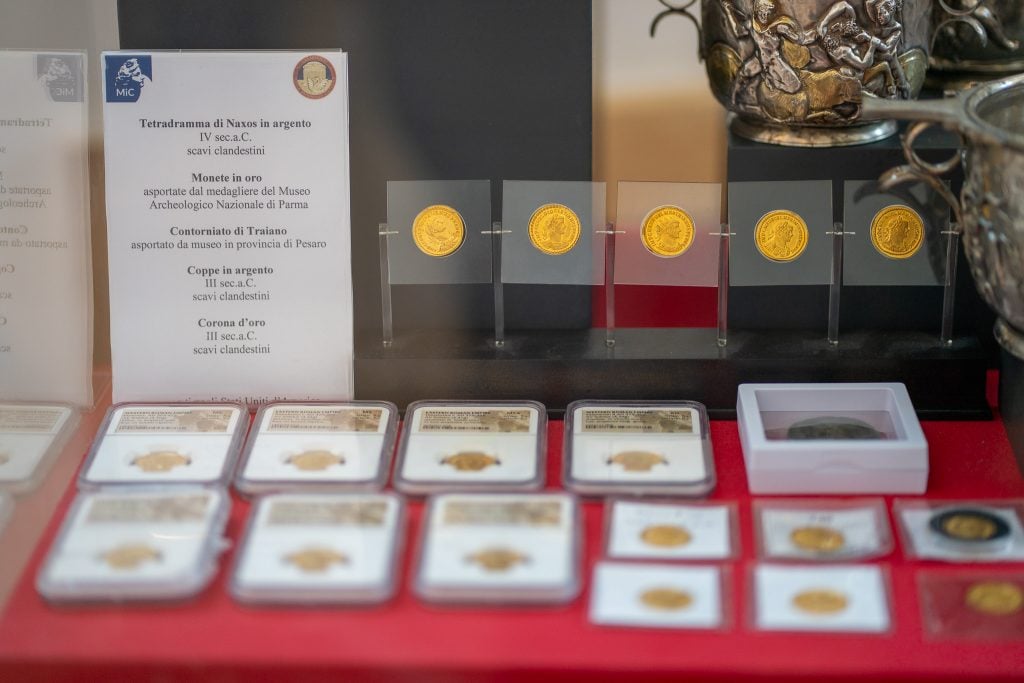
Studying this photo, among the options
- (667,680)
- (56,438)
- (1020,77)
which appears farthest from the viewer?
(56,438)

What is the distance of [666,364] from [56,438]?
19.1 inches

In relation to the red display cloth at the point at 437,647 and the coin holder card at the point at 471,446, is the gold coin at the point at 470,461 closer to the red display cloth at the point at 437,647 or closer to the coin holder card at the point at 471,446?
the coin holder card at the point at 471,446

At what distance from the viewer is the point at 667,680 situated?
75 centimetres

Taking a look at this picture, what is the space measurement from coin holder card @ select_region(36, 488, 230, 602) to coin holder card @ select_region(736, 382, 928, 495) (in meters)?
0.39

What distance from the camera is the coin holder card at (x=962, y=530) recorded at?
822 mm

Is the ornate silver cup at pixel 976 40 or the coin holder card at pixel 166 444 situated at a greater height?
the ornate silver cup at pixel 976 40

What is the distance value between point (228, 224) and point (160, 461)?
19 cm

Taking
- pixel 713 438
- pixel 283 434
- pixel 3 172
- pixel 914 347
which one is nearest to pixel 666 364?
pixel 713 438

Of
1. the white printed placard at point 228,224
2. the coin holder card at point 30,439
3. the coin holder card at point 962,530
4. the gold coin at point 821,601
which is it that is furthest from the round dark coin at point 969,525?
the coin holder card at point 30,439

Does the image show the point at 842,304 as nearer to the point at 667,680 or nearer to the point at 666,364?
the point at 666,364

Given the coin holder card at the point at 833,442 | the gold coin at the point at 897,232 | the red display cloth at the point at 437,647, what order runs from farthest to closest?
the gold coin at the point at 897,232 → the coin holder card at the point at 833,442 → the red display cloth at the point at 437,647

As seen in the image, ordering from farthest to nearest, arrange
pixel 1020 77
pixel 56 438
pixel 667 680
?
1. pixel 56 438
2. pixel 1020 77
3. pixel 667 680

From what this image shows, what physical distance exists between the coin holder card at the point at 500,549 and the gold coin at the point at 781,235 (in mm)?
276

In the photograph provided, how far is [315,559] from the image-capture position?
2.66 feet
